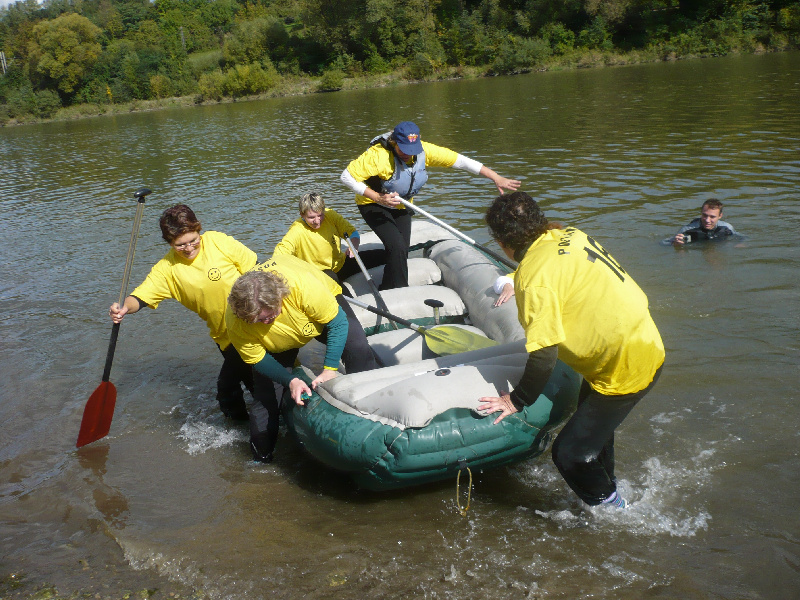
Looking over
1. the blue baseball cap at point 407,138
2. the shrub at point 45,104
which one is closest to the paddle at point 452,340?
the blue baseball cap at point 407,138

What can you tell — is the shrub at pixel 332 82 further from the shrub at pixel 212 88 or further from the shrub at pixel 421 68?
the shrub at pixel 212 88

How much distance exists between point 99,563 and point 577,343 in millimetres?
2873

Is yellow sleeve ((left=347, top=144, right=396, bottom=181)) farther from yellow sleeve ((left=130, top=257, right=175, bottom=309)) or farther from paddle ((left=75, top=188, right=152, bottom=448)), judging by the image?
yellow sleeve ((left=130, top=257, right=175, bottom=309))

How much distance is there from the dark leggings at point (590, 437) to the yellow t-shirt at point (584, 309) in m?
0.14

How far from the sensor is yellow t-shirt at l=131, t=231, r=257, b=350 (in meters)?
4.34

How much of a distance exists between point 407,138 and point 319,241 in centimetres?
113

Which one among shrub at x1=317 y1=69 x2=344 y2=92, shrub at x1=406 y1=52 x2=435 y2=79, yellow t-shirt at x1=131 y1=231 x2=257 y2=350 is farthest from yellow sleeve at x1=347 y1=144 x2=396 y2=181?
shrub at x1=317 y1=69 x2=344 y2=92

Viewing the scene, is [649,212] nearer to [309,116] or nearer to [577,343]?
[577,343]

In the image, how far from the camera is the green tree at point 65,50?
189 ft

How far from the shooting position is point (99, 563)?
380 centimetres

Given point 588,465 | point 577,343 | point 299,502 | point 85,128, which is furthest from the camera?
point 85,128

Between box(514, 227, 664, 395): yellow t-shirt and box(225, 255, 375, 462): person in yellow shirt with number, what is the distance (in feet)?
4.25

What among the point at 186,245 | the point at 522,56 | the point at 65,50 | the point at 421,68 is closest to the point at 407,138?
the point at 186,245

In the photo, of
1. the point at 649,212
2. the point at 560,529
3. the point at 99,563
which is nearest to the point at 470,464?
the point at 560,529
